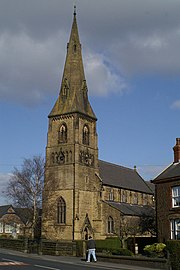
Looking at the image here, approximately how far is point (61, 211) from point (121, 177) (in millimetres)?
19303

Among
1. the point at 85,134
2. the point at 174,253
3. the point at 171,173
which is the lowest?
the point at 174,253

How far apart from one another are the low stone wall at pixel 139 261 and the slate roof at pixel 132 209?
36.3m

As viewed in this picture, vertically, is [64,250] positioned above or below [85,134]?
below

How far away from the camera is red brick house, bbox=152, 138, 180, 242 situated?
33312 millimetres

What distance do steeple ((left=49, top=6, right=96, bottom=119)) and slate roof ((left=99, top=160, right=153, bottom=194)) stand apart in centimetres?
1074

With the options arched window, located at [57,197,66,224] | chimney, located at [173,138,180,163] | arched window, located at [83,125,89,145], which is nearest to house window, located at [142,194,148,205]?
arched window, located at [83,125,89,145]

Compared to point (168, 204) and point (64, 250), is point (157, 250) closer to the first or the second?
point (168, 204)

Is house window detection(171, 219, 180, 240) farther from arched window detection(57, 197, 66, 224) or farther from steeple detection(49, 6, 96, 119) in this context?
steeple detection(49, 6, 96, 119)

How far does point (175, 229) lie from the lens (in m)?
33.2

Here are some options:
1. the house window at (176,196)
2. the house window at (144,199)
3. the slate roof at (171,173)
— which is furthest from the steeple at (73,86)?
the house window at (176,196)

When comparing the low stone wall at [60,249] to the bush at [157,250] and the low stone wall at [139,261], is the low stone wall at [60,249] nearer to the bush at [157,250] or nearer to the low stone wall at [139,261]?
the low stone wall at [139,261]

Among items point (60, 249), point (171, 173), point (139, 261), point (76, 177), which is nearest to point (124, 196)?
point (76, 177)

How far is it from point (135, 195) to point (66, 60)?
2906 cm

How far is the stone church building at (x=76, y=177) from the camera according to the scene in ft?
196
